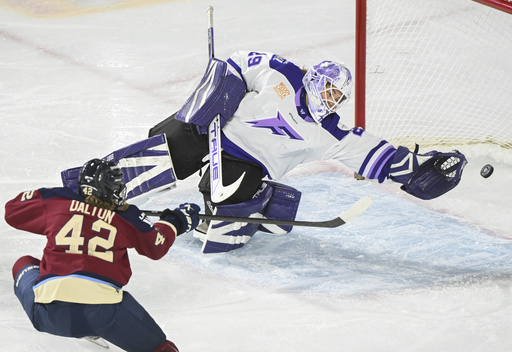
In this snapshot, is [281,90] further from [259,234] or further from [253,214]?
[259,234]

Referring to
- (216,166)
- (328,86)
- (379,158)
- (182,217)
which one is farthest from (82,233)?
(379,158)

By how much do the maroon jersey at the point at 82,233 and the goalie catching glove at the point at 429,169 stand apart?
1.06m

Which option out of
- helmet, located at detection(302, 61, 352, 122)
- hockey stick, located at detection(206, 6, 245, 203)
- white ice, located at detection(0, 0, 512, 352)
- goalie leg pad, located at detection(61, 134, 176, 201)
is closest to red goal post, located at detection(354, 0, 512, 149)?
white ice, located at detection(0, 0, 512, 352)

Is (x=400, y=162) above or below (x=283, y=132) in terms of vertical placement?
below

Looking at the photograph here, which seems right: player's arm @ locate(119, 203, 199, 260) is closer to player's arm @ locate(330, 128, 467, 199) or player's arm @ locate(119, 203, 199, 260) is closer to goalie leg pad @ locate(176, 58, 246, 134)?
goalie leg pad @ locate(176, 58, 246, 134)

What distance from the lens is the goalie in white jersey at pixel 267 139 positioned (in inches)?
114

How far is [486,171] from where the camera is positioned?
357cm

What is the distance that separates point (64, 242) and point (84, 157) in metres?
1.61

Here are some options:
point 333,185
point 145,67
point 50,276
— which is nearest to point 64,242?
point 50,276

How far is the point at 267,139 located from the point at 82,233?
0.98 m

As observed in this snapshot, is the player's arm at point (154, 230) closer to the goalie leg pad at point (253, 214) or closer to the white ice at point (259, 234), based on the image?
the white ice at point (259, 234)

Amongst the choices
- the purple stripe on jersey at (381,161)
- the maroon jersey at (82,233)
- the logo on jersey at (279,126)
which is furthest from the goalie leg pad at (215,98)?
the maroon jersey at (82,233)

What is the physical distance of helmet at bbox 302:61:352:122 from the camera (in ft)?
9.11

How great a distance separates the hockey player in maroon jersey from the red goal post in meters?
1.68
